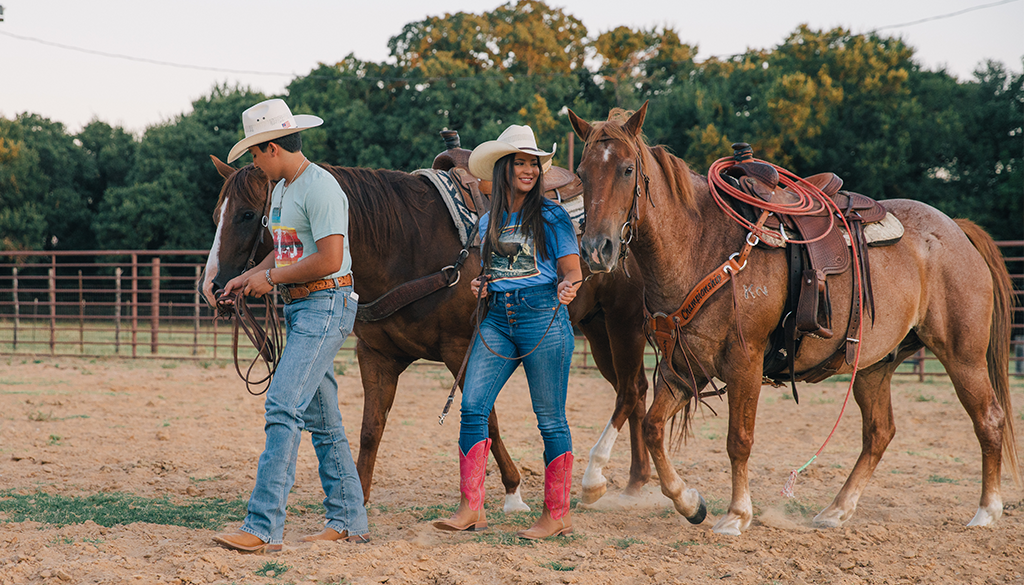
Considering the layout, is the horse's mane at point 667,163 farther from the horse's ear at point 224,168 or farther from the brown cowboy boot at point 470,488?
the horse's ear at point 224,168

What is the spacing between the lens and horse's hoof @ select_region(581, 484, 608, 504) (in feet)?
14.1

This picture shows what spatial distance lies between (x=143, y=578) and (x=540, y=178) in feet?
6.93

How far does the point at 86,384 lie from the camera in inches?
363

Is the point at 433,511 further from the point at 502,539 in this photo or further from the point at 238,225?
the point at 238,225

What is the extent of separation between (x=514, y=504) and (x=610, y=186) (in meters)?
1.87

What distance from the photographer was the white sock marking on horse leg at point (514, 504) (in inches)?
165

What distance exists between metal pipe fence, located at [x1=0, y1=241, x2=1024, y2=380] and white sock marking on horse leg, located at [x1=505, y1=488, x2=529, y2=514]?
539 centimetres

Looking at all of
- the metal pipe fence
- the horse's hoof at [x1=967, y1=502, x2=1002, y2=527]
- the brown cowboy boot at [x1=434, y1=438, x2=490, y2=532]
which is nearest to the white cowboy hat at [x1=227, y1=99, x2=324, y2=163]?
the brown cowboy boot at [x1=434, y1=438, x2=490, y2=532]

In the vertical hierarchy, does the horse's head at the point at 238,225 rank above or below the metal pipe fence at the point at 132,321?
above

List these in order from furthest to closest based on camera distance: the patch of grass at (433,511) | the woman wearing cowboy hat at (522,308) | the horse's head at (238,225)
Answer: the patch of grass at (433,511) < the horse's head at (238,225) < the woman wearing cowboy hat at (522,308)

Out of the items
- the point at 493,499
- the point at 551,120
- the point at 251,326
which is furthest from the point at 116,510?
the point at 551,120

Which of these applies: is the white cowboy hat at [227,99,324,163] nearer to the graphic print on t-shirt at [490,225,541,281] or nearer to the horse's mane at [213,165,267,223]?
the horse's mane at [213,165,267,223]

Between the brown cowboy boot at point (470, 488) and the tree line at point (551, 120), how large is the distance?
16.8m

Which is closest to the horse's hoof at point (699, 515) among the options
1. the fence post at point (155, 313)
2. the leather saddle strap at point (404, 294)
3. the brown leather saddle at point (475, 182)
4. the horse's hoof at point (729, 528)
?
the horse's hoof at point (729, 528)
